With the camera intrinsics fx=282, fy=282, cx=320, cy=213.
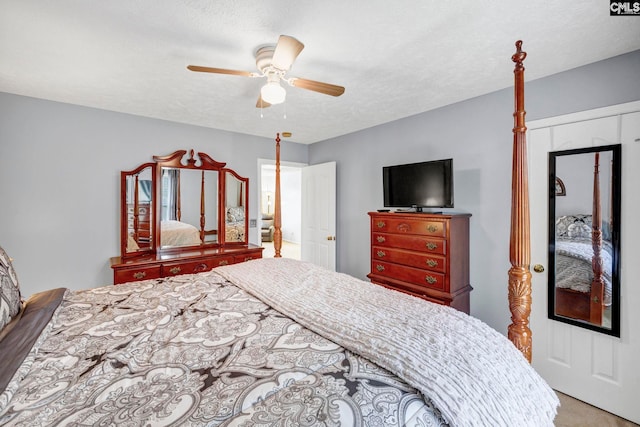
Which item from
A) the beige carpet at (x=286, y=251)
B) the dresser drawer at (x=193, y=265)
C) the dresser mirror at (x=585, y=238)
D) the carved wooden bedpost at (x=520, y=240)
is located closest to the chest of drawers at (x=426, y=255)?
the dresser mirror at (x=585, y=238)

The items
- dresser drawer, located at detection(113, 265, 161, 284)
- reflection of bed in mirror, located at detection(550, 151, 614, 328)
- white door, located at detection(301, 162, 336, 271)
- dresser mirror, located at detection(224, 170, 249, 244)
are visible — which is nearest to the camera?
reflection of bed in mirror, located at detection(550, 151, 614, 328)

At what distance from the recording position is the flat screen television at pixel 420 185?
8.72 feet

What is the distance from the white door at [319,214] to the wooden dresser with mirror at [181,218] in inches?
39.1

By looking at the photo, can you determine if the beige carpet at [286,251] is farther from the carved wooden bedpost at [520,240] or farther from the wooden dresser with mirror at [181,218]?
the carved wooden bedpost at [520,240]

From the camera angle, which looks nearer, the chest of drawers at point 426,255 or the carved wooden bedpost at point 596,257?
the carved wooden bedpost at point 596,257

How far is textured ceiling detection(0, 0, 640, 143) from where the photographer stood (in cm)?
148

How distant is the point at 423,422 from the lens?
30.2 inches

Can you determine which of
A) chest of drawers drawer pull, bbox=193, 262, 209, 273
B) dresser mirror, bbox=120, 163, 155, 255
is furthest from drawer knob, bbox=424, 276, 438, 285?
A: dresser mirror, bbox=120, 163, 155, 255

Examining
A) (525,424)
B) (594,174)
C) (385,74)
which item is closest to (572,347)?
(594,174)

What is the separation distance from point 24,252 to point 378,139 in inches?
155

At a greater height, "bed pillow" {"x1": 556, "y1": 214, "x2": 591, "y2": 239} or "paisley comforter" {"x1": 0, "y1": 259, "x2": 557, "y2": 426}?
"bed pillow" {"x1": 556, "y1": 214, "x2": 591, "y2": 239}

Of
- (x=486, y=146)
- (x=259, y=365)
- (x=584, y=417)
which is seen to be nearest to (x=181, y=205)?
(x=259, y=365)

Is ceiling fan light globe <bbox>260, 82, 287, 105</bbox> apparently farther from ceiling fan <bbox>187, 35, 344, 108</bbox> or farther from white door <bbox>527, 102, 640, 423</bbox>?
white door <bbox>527, 102, 640, 423</bbox>

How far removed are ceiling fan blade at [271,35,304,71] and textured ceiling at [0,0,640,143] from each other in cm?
17
